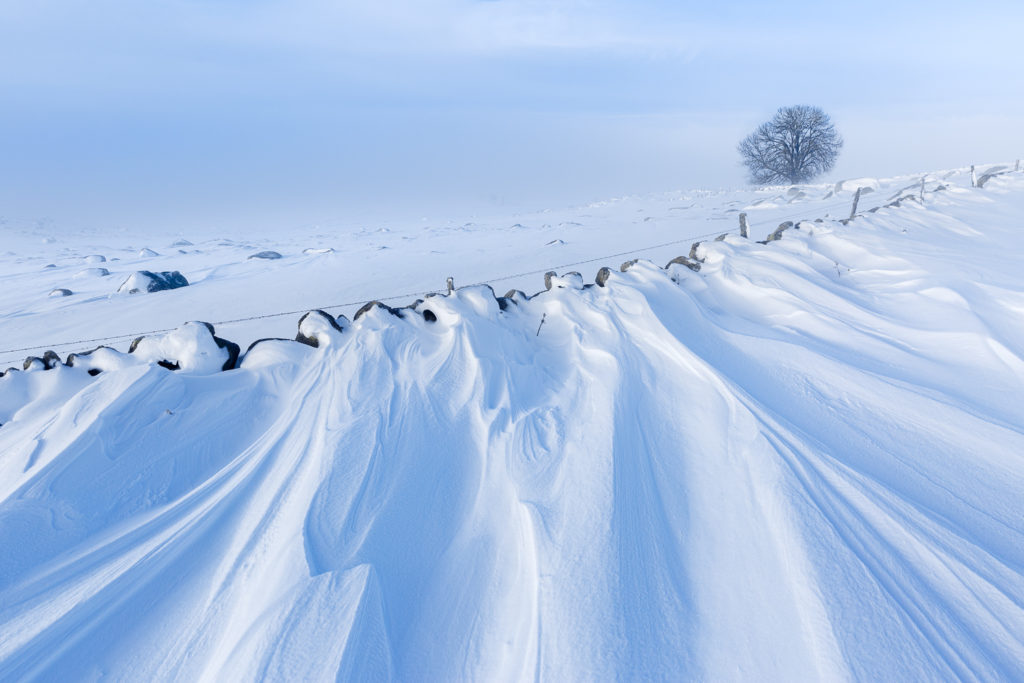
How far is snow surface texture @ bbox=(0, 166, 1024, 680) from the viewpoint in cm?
149

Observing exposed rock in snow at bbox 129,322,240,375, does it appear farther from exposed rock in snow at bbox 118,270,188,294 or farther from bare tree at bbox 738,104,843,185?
bare tree at bbox 738,104,843,185

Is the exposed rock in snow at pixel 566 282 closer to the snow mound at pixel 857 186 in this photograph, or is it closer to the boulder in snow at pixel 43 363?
the boulder in snow at pixel 43 363

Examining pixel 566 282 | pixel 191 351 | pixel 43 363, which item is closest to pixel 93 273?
pixel 43 363

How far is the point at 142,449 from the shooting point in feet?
7.88

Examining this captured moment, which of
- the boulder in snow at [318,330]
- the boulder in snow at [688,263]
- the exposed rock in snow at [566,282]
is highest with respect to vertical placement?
the boulder in snow at [318,330]

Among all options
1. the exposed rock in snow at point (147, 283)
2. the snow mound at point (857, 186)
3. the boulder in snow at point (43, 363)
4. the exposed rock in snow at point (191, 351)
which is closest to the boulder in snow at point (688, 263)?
the exposed rock in snow at point (191, 351)

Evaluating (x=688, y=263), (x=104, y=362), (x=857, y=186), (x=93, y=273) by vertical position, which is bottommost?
(x=857, y=186)

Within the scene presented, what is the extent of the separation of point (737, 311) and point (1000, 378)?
1722mm

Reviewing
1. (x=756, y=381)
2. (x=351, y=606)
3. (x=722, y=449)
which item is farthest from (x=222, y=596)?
(x=756, y=381)

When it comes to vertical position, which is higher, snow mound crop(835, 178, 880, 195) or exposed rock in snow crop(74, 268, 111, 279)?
exposed rock in snow crop(74, 268, 111, 279)

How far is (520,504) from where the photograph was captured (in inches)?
80.2

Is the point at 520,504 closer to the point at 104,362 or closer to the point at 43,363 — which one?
the point at 104,362

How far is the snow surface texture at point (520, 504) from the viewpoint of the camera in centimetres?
149

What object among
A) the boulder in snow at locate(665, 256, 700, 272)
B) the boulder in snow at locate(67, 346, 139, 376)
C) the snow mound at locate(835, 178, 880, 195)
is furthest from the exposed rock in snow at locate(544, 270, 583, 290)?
the snow mound at locate(835, 178, 880, 195)
